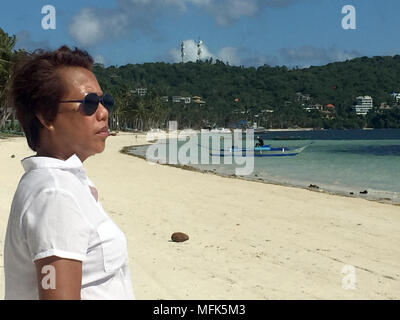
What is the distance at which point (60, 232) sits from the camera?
1.34 m

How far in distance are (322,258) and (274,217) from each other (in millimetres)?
3889

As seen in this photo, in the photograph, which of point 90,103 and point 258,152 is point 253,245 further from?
point 258,152

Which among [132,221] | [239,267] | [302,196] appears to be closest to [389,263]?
[239,267]

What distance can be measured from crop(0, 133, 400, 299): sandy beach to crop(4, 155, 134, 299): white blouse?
411cm

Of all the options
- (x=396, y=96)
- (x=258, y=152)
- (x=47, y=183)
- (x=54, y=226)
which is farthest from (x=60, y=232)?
(x=396, y=96)

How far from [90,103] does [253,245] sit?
23.4 ft

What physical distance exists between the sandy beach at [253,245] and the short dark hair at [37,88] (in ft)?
13.9

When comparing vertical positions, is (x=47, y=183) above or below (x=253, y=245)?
above

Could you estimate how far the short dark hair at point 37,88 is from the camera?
1583mm

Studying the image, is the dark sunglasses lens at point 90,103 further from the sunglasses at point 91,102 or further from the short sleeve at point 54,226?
the short sleeve at point 54,226

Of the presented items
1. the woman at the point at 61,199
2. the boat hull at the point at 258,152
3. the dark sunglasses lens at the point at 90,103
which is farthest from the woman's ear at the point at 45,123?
the boat hull at the point at 258,152

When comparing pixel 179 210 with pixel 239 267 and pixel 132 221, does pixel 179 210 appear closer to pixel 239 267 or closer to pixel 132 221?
pixel 132 221

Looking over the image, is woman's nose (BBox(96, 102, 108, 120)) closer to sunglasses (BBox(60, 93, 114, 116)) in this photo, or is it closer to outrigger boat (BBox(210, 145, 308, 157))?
sunglasses (BBox(60, 93, 114, 116))

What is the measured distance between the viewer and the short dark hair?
5.19 ft
